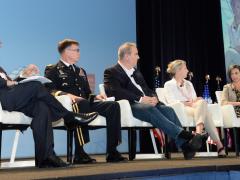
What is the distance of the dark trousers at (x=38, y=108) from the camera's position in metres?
2.58

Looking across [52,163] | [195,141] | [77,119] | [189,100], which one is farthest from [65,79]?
[189,100]

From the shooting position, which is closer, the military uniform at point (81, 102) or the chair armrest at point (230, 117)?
the military uniform at point (81, 102)

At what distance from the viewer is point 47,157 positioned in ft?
8.43

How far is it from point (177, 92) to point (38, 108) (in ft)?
5.98

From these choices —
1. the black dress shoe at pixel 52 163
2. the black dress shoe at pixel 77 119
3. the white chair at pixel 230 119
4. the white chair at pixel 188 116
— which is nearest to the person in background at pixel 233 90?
the white chair at pixel 230 119

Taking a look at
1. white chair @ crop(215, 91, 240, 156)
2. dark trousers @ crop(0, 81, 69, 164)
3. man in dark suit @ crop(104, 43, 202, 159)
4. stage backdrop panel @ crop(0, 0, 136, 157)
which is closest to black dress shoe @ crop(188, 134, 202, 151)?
man in dark suit @ crop(104, 43, 202, 159)

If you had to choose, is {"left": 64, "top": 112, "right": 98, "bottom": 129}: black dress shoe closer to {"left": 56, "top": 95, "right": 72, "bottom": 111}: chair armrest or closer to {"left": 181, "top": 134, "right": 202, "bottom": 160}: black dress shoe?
{"left": 56, "top": 95, "right": 72, "bottom": 111}: chair armrest

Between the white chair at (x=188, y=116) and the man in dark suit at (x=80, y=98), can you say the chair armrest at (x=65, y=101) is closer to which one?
the man in dark suit at (x=80, y=98)

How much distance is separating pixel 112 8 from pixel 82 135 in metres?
2.78

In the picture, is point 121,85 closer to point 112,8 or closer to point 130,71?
point 130,71

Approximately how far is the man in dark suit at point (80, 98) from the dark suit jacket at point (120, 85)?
0.12m

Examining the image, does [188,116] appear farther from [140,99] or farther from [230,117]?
[140,99]

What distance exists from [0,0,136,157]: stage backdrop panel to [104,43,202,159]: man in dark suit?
58.3 inches

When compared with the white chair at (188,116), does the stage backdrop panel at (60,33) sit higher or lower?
higher
